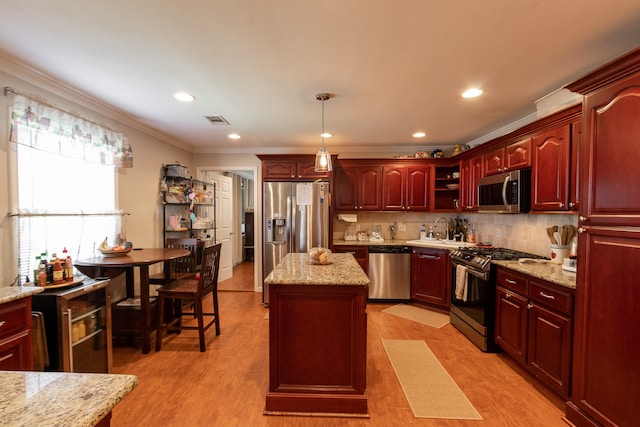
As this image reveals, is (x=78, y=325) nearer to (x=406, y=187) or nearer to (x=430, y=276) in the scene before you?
(x=430, y=276)

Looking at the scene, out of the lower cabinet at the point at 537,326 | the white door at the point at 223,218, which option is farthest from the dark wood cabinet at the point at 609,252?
the white door at the point at 223,218

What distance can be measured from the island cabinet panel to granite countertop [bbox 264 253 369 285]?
58mm

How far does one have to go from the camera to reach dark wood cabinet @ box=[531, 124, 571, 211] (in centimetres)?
228

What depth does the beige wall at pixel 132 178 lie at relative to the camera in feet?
6.64

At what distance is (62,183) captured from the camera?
2488mm

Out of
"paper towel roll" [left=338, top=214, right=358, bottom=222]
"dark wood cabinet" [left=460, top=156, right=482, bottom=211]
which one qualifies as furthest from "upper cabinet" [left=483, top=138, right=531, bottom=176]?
"paper towel roll" [left=338, top=214, right=358, bottom=222]

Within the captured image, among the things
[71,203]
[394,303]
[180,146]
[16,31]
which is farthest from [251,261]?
[16,31]

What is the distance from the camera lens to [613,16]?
1.52m

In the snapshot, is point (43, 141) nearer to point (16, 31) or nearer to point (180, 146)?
point (16, 31)

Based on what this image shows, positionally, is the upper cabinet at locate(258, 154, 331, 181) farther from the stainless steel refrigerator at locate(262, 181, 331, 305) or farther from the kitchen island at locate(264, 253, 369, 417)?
the kitchen island at locate(264, 253, 369, 417)

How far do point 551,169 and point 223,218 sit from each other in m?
4.80

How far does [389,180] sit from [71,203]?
3786 millimetres

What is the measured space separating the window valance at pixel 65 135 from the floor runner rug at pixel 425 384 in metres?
3.42

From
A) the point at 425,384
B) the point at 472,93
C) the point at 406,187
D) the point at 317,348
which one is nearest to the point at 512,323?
the point at 425,384
